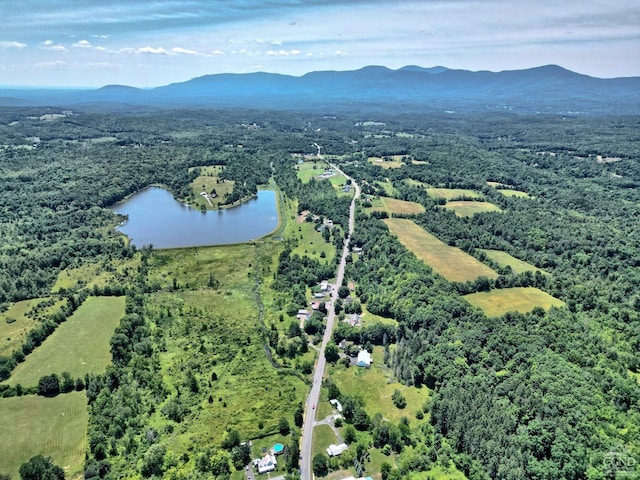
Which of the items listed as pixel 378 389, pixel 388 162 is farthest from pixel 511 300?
pixel 388 162

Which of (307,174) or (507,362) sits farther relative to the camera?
(307,174)

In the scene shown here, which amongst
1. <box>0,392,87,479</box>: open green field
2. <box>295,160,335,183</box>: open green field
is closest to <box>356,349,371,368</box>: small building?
<box>0,392,87,479</box>: open green field

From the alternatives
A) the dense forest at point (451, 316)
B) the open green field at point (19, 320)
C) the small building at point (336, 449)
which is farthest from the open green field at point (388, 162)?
the small building at point (336, 449)

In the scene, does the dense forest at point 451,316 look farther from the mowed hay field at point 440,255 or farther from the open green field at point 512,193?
the mowed hay field at point 440,255

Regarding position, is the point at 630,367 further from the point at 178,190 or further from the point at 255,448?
the point at 178,190

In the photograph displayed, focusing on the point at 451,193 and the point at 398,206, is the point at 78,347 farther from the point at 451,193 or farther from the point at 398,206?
the point at 451,193

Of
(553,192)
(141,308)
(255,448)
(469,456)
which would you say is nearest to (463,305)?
(469,456)
